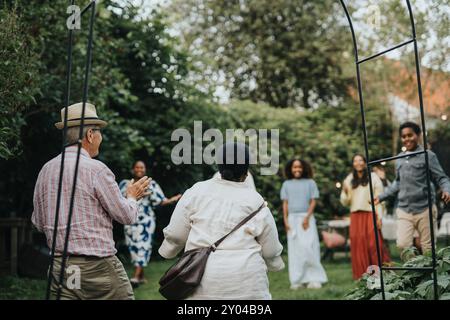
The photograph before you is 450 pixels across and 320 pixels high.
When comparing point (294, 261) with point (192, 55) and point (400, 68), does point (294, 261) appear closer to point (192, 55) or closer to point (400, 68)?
point (192, 55)

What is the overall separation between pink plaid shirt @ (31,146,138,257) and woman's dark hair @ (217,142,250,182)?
1.87ft

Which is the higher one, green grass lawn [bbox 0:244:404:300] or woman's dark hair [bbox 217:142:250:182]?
woman's dark hair [bbox 217:142:250:182]

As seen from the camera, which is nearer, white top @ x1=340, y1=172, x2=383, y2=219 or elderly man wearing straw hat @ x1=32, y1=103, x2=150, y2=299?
elderly man wearing straw hat @ x1=32, y1=103, x2=150, y2=299

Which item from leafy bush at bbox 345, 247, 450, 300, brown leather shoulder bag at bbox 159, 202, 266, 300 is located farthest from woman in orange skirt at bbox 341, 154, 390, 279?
brown leather shoulder bag at bbox 159, 202, 266, 300

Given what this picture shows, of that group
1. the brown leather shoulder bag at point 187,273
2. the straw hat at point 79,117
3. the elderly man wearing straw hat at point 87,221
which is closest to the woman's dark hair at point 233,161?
the brown leather shoulder bag at point 187,273

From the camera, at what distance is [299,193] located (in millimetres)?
9992

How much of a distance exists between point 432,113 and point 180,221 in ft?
Answer: 58.9

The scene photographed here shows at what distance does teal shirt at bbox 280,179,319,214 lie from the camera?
32.7 ft

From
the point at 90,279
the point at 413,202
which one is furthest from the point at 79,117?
the point at 413,202

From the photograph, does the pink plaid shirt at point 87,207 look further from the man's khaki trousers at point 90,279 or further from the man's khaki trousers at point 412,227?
the man's khaki trousers at point 412,227

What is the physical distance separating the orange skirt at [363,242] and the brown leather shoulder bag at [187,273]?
20.0 ft

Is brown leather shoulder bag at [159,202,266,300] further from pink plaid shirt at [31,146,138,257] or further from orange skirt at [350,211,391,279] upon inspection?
orange skirt at [350,211,391,279]

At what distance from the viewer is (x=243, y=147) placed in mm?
4059
